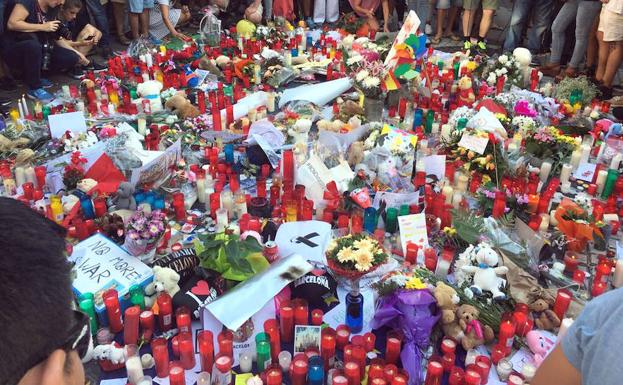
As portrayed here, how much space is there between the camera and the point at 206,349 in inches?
67.4

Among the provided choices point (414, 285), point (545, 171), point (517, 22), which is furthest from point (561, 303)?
point (517, 22)

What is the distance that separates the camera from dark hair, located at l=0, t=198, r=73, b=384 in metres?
0.62

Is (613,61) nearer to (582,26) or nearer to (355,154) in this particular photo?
(582,26)

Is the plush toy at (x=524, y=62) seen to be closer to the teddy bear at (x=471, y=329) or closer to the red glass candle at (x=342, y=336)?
the teddy bear at (x=471, y=329)

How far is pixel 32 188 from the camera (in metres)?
2.59

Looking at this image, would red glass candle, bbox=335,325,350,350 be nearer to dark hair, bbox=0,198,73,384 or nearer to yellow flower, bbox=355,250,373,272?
yellow flower, bbox=355,250,373,272

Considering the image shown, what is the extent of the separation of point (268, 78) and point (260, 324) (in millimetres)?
2827

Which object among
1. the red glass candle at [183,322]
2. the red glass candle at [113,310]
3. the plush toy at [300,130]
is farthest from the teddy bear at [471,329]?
the plush toy at [300,130]

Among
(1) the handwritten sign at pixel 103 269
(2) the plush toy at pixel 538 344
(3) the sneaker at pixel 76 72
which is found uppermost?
(3) the sneaker at pixel 76 72

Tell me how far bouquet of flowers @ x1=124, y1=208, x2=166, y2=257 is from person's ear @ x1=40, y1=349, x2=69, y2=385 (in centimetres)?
151

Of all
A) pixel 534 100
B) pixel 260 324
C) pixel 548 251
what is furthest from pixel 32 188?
pixel 534 100

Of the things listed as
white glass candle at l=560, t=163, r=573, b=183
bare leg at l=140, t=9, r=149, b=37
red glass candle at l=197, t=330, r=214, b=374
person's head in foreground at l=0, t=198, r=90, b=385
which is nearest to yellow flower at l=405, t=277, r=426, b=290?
red glass candle at l=197, t=330, r=214, b=374

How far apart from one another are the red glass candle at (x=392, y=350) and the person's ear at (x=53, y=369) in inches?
49.4

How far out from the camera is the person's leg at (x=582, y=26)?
509 centimetres
